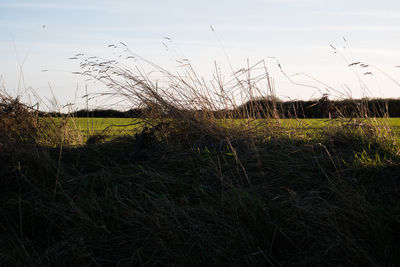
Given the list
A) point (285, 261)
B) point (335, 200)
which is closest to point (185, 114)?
point (335, 200)

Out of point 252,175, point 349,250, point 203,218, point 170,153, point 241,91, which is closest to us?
point 349,250

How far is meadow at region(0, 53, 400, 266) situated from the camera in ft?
6.66

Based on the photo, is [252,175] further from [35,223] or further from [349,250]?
[35,223]

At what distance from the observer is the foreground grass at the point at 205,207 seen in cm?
202

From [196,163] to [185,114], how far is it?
82 cm

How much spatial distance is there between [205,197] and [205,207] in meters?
0.12

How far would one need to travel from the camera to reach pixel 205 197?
2.41 metres

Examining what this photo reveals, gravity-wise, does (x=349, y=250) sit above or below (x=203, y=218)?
below

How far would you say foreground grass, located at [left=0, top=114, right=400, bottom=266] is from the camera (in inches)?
79.4

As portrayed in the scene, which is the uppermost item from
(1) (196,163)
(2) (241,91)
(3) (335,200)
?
(2) (241,91)

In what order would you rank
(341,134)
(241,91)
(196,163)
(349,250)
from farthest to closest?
(241,91)
(341,134)
(196,163)
(349,250)

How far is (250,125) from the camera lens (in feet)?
12.0

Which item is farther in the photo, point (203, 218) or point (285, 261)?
point (203, 218)

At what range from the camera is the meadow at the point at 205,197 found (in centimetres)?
203
